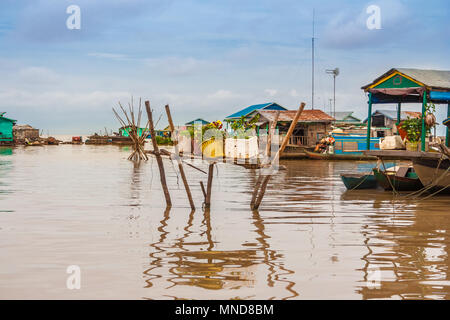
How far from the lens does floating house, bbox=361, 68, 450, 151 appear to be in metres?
14.2

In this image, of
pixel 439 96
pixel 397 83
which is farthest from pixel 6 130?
pixel 439 96

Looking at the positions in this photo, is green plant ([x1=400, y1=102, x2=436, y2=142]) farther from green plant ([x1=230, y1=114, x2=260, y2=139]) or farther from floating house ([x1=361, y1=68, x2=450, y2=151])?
green plant ([x1=230, y1=114, x2=260, y2=139])

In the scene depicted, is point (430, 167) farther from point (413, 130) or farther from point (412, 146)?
point (413, 130)

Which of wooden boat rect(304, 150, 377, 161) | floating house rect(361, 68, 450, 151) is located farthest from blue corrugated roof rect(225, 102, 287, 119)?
floating house rect(361, 68, 450, 151)

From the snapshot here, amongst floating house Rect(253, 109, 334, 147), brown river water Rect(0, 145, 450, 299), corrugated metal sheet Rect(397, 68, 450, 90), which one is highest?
corrugated metal sheet Rect(397, 68, 450, 90)

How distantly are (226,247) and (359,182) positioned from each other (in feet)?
27.9

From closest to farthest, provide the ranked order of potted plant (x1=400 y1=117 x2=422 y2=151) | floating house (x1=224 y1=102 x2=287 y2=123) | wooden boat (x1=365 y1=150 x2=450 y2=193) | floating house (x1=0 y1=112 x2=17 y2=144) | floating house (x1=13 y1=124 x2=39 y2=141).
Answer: wooden boat (x1=365 y1=150 x2=450 y2=193) < potted plant (x1=400 y1=117 x2=422 y2=151) < floating house (x1=224 y1=102 x2=287 y2=123) < floating house (x1=0 y1=112 x2=17 y2=144) < floating house (x1=13 y1=124 x2=39 y2=141)

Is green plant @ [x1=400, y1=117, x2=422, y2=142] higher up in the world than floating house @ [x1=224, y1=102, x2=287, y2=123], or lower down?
lower down

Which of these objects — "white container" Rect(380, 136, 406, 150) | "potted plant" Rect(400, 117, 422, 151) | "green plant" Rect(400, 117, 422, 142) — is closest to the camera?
"white container" Rect(380, 136, 406, 150)

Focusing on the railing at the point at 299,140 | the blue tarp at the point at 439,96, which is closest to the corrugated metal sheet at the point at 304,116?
the railing at the point at 299,140

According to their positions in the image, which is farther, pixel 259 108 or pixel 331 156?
pixel 259 108

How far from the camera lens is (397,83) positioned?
49.1 feet

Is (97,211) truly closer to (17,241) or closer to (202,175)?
(17,241)

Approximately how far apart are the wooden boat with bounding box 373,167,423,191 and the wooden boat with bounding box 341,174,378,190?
45 cm
